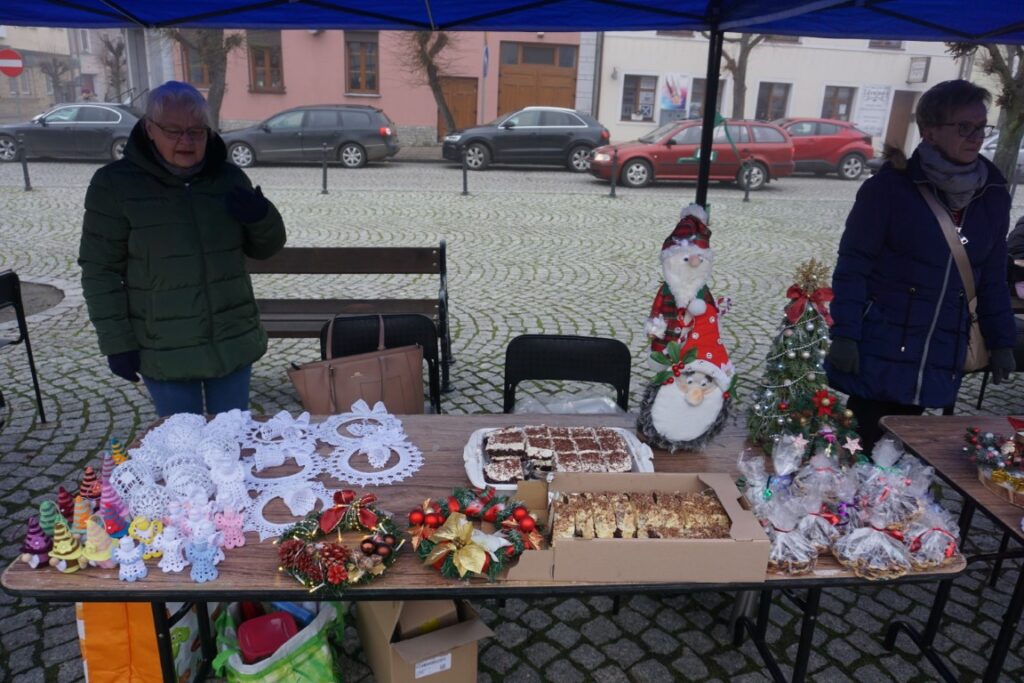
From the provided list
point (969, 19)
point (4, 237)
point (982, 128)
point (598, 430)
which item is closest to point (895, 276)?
point (982, 128)

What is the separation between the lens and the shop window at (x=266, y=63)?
22188 mm

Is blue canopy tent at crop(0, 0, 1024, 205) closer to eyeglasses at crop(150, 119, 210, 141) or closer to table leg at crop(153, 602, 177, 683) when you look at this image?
eyeglasses at crop(150, 119, 210, 141)

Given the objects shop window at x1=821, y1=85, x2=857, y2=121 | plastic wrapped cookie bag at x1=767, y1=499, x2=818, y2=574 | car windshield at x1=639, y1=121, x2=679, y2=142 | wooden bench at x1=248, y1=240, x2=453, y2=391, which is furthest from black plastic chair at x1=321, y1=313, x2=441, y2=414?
shop window at x1=821, y1=85, x2=857, y2=121

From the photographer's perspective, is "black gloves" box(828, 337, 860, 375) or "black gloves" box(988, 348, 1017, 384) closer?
"black gloves" box(828, 337, 860, 375)

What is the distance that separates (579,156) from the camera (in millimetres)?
16797

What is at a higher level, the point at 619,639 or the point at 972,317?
the point at 972,317

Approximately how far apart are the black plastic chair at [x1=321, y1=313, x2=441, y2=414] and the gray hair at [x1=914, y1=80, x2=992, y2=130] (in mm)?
2503

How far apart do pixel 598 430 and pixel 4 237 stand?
940 centimetres

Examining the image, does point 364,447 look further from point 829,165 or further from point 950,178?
point 829,165

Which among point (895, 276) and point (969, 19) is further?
point (969, 19)

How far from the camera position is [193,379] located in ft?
9.46

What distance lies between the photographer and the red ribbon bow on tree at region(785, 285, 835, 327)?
2.36 metres

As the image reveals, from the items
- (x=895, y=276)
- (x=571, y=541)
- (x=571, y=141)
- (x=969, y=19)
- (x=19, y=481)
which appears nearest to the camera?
(x=571, y=541)

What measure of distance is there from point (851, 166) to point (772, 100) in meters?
8.35
